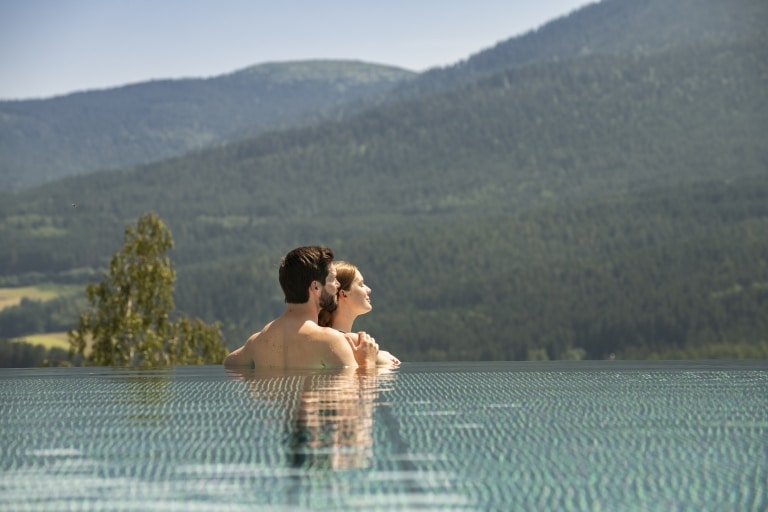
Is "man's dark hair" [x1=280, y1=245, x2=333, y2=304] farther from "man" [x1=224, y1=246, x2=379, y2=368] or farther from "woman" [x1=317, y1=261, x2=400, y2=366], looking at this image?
"woman" [x1=317, y1=261, x2=400, y2=366]

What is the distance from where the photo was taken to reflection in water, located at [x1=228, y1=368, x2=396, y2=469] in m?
2.28

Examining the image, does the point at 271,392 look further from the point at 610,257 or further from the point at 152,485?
the point at 610,257

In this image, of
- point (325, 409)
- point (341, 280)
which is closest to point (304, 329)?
point (341, 280)

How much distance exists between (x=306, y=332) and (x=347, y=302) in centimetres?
82

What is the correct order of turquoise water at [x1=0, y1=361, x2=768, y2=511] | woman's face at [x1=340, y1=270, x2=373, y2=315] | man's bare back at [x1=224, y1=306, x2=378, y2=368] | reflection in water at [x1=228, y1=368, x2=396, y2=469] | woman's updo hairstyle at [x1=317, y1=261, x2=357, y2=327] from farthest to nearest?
woman's face at [x1=340, y1=270, x2=373, y2=315] < woman's updo hairstyle at [x1=317, y1=261, x2=357, y2=327] < man's bare back at [x1=224, y1=306, x2=378, y2=368] < reflection in water at [x1=228, y1=368, x2=396, y2=469] < turquoise water at [x1=0, y1=361, x2=768, y2=511]

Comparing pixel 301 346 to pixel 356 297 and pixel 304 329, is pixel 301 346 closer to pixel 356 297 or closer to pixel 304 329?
pixel 304 329

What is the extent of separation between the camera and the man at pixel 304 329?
535 cm

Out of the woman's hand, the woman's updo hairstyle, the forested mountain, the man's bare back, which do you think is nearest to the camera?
the man's bare back

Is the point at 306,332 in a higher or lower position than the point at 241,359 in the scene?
higher

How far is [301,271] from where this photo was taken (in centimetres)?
545

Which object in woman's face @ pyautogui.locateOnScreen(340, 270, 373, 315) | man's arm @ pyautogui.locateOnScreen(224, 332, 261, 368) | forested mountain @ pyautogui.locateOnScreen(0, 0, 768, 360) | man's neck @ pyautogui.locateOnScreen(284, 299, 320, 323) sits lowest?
man's arm @ pyautogui.locateOnScreen(224, 332, 261, 368)

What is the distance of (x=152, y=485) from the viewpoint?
203 centimetres

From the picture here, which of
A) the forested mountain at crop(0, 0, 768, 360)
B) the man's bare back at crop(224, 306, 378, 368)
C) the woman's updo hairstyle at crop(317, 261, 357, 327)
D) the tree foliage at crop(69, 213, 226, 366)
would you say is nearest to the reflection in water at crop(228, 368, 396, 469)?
the man's bare back at crop(224, 306, 378, 368)

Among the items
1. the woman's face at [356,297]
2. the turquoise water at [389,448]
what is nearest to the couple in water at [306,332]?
the woman's face at [356,297]
